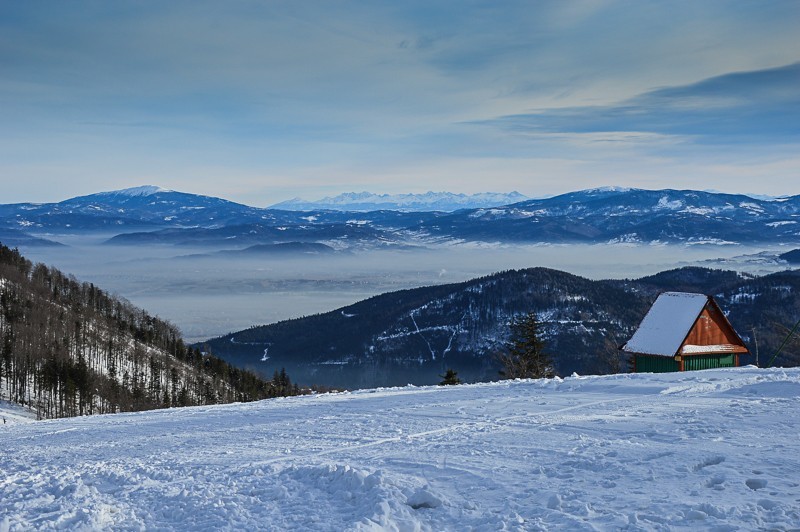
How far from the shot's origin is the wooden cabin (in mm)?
36750

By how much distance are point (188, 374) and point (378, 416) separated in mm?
117775

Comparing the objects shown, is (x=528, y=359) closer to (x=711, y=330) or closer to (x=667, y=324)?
(x=667, y=324)

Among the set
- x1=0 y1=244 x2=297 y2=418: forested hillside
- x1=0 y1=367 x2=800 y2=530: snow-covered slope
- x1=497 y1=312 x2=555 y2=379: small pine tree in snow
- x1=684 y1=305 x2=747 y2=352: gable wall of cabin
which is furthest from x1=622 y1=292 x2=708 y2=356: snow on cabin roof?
x1=0 y1=244 x2=297 y2=418: forested hillside

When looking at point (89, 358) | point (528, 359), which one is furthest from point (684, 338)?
point (89, 358)

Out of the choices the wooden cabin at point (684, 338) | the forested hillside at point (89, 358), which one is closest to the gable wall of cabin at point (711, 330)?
the wooden cabin at point (684, 338)

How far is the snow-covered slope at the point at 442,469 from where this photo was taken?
9.21 meters

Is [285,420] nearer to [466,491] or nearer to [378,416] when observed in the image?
[378,416]

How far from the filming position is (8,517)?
32.7ft

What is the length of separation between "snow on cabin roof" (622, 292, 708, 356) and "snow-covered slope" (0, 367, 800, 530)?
1843cm

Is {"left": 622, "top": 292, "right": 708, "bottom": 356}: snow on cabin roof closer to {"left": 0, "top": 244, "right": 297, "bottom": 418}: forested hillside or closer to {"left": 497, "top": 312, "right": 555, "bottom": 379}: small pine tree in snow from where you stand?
{"left": 497, "top": 312, "right": 555, "bottom": 379}: small pine tree in snow

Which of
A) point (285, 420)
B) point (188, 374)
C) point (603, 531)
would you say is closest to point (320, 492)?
point (603, 531)

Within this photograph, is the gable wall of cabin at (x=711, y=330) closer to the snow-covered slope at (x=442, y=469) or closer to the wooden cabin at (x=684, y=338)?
the wooden cabin at (x=684, y=338)

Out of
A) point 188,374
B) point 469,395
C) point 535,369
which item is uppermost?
point 469,395

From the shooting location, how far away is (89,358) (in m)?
115
